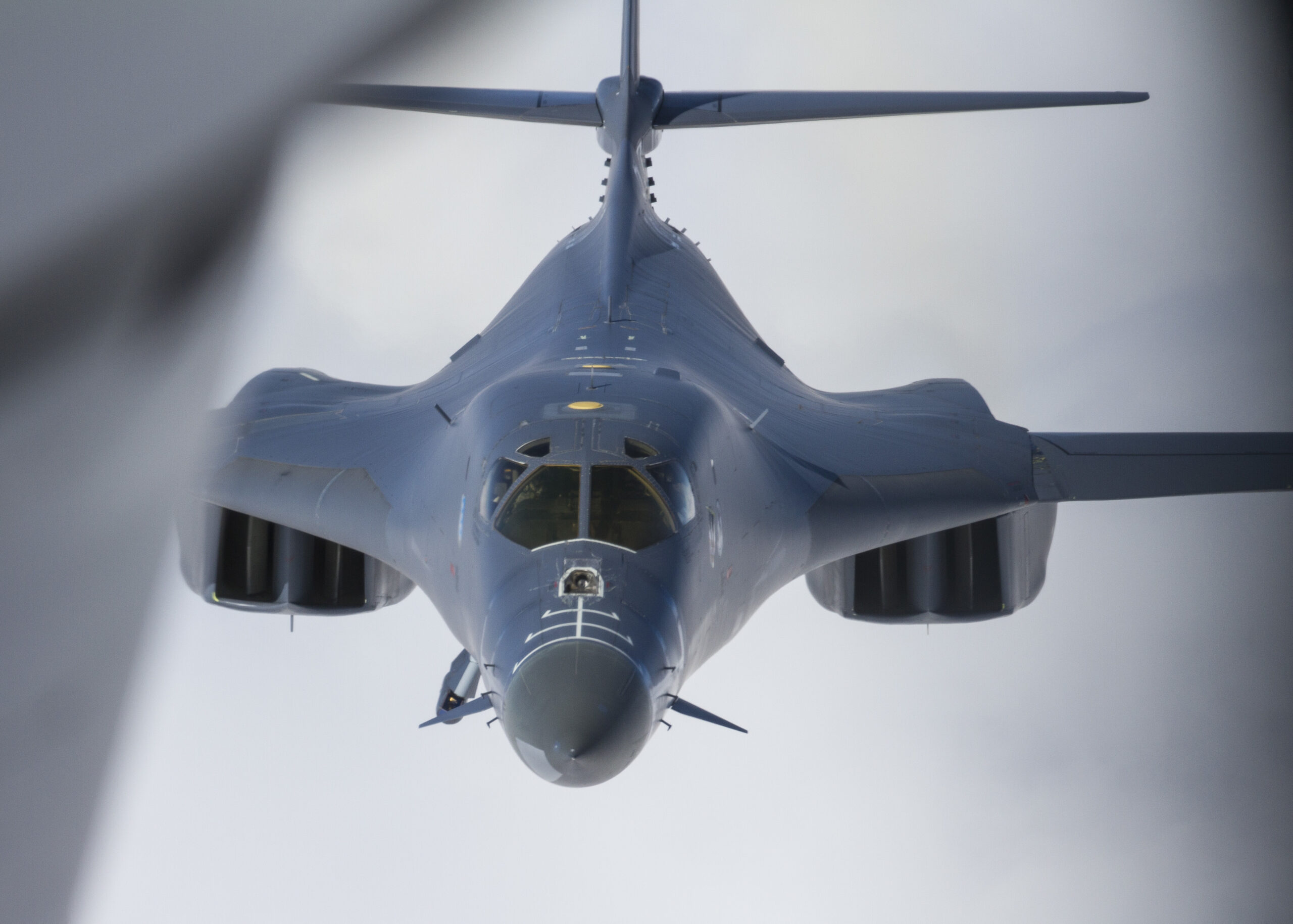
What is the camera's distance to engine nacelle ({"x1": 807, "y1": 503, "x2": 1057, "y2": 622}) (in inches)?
322

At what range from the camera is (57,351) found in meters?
5.86

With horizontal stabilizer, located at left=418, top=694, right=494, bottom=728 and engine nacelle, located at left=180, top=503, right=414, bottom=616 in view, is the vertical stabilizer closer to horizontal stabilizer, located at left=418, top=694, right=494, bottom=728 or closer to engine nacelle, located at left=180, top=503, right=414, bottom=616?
engine nacelle, located at left=180, top=503, right=414, bottom=616

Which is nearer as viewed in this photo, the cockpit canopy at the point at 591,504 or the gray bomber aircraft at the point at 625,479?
the gray bomber aircraft at the point at 625,479

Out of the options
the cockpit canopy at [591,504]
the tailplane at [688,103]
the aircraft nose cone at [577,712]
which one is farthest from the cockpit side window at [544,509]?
the tailplane at [688,103]

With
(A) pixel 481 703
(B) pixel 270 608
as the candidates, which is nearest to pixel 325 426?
(B) pixel 270 608

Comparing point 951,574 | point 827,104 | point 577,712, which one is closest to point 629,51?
point 827,104

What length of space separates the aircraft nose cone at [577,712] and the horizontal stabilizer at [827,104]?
729 centimetres

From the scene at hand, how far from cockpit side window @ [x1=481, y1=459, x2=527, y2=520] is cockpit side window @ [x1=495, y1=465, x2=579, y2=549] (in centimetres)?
7

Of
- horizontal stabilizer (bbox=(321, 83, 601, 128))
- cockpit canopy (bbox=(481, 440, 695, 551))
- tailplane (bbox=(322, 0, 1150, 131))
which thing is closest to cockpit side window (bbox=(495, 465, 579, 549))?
cockpit canopy (bbox=(481, 440, 695, 551))

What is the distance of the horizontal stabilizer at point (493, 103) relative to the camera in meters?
9.45

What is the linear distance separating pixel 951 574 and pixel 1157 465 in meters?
1.69

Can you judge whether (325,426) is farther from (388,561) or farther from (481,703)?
(481,703)

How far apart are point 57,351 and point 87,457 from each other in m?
0.60

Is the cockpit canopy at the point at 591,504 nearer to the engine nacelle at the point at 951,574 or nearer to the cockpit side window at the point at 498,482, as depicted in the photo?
the cockpit side window at the point at 498,482
